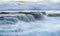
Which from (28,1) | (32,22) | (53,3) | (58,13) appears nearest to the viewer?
(32,22)

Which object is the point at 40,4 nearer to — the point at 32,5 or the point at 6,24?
the point at 32,5

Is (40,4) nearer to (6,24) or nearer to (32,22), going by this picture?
(32,22)

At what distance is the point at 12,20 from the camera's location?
3.17 metres

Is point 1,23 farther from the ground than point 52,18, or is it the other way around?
point 1,23

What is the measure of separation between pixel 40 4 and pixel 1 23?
250 cm

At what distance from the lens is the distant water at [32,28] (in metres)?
2.39

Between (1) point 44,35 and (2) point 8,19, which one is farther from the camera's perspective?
(2) point 8,19

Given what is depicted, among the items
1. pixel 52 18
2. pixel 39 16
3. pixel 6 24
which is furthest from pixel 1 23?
pixel 52 18

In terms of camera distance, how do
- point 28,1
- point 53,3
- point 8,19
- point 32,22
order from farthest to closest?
point 53,3, point 28,1, point 32,22, point 8,19

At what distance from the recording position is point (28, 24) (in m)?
3.24

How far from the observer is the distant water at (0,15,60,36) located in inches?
94.1

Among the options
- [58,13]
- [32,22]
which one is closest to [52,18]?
[58,13]

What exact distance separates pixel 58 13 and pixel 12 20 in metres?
1.60

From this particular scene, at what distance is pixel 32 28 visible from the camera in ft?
9.61
